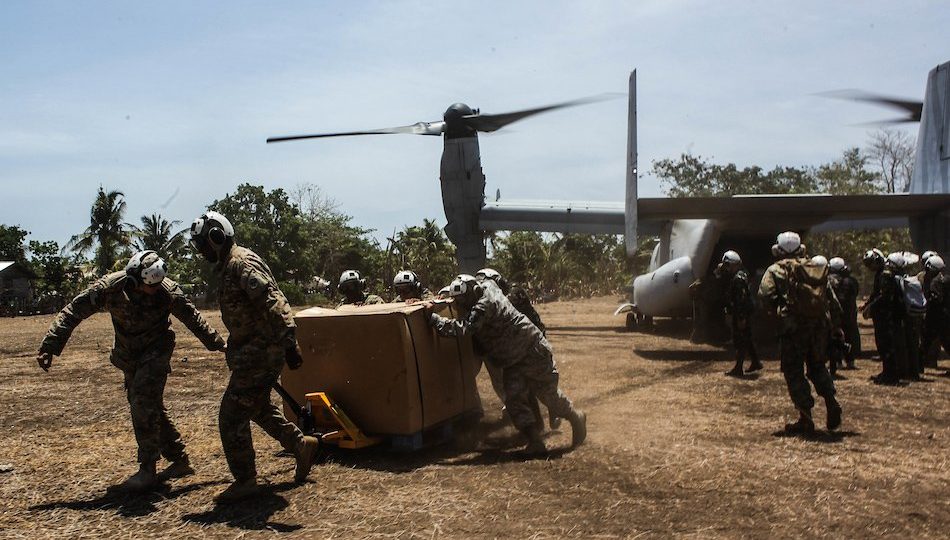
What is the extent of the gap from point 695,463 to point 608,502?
1.26 metres

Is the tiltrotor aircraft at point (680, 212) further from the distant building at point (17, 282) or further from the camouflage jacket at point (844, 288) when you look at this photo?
the distant building at point (17, 282)

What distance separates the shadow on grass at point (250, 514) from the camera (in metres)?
4.67

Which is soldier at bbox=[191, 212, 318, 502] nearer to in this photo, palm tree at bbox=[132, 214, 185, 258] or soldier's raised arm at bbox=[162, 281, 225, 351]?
soldier's raised arm at bbox=[162, 281, 225, 351]

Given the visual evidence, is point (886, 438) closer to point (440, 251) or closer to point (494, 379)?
point (494, 379)

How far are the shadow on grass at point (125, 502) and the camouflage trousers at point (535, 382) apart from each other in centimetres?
265

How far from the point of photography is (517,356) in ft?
21.5

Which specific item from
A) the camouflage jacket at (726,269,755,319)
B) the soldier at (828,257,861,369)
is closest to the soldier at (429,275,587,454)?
the camouflage jacket at (726,269,755,319)

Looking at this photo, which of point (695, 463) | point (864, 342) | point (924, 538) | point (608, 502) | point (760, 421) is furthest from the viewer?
point (864, 342)

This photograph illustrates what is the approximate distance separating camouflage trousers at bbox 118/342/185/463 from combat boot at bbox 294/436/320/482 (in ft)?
3.45

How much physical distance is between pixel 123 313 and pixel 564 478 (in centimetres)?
352

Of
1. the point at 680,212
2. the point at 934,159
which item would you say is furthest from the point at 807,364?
the point at 934,159

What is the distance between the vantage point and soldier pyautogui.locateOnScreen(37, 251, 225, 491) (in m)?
5.43

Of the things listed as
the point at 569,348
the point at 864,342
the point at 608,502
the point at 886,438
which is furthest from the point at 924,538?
the point at 864,342

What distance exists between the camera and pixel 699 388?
988 centimetres
